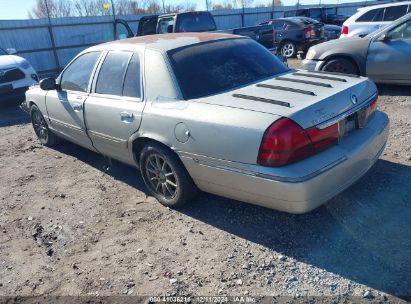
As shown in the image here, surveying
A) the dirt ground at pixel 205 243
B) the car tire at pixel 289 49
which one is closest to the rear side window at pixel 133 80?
the dirt ground at pixel 205 243

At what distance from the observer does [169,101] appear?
11.7ft

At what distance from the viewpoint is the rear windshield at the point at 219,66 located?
3.62 meters

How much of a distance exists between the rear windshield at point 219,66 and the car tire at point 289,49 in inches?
428

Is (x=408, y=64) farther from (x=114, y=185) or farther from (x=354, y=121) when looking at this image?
(x=114, y=185)

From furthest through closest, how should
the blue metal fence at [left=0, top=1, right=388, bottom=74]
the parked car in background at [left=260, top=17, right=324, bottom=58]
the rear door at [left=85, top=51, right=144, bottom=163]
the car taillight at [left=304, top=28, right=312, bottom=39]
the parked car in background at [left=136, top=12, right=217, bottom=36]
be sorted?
the blue metal fence at [left=0, top=1, right=388, bottom=74]
the parked car in background at [left=260, top=17, right=324, bottom=58]
the car taillight at [left=304, top=28, right=312, bottom=39]
the parked car in background at [left=136, top=12, right=217, bottom=36]
the rear door at [left=85, top=51, right=144, bottom=163]

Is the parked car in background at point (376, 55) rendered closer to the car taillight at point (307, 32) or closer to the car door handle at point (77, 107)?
the car door handle at point (77, 107)

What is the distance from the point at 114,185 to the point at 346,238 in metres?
2.71

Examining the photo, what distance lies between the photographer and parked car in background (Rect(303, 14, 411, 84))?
7.01 metres

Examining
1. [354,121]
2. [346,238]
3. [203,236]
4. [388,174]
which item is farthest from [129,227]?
[388,174]

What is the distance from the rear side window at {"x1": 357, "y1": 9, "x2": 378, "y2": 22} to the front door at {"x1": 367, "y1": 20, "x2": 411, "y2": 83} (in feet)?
15.2

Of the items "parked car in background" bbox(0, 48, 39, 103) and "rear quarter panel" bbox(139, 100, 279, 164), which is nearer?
"rear quarter panel" bbox(139, 100, 279, 164)

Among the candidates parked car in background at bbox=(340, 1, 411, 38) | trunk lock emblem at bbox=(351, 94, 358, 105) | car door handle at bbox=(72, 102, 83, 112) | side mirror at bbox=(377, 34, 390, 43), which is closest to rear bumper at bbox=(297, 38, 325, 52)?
parked car in background at bbox=(340, 1, 411, 38)

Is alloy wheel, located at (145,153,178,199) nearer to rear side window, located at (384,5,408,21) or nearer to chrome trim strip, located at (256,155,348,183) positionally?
chrome trim strip, located at (256,155,348,183)

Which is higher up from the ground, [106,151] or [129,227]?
[106,151]
